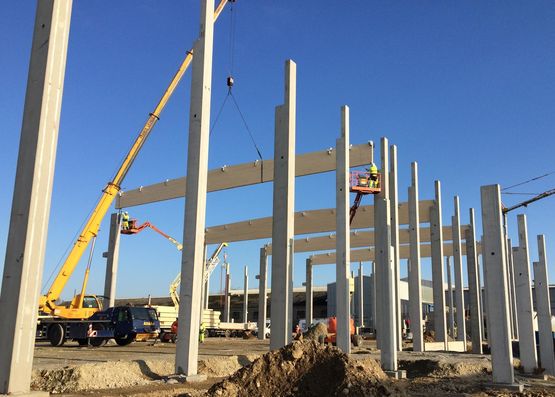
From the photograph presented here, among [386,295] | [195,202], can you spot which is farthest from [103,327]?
[195,202]

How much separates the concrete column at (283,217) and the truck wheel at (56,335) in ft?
49.5

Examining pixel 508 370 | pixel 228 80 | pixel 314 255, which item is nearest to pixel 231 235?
pixel 314 255

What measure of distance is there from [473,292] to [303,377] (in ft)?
58.6

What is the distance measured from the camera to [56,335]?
23.3 meters

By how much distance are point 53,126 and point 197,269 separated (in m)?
4.28

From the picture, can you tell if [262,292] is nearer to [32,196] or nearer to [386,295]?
[386,295]

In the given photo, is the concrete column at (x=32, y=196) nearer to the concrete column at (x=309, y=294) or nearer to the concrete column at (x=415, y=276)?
the concrete column at (x=415, y=276)

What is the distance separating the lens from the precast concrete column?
13.9 meters

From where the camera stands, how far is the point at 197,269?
10602mm

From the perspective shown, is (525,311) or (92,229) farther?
(92,229)

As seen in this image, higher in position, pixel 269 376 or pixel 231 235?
pixel 231 235

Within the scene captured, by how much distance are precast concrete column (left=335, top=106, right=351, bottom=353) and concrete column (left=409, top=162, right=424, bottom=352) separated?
784 centimetres

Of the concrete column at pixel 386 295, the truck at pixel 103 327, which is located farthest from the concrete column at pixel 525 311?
the truck at pixel 103 327

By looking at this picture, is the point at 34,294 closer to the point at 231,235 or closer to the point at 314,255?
the point at 231,235
